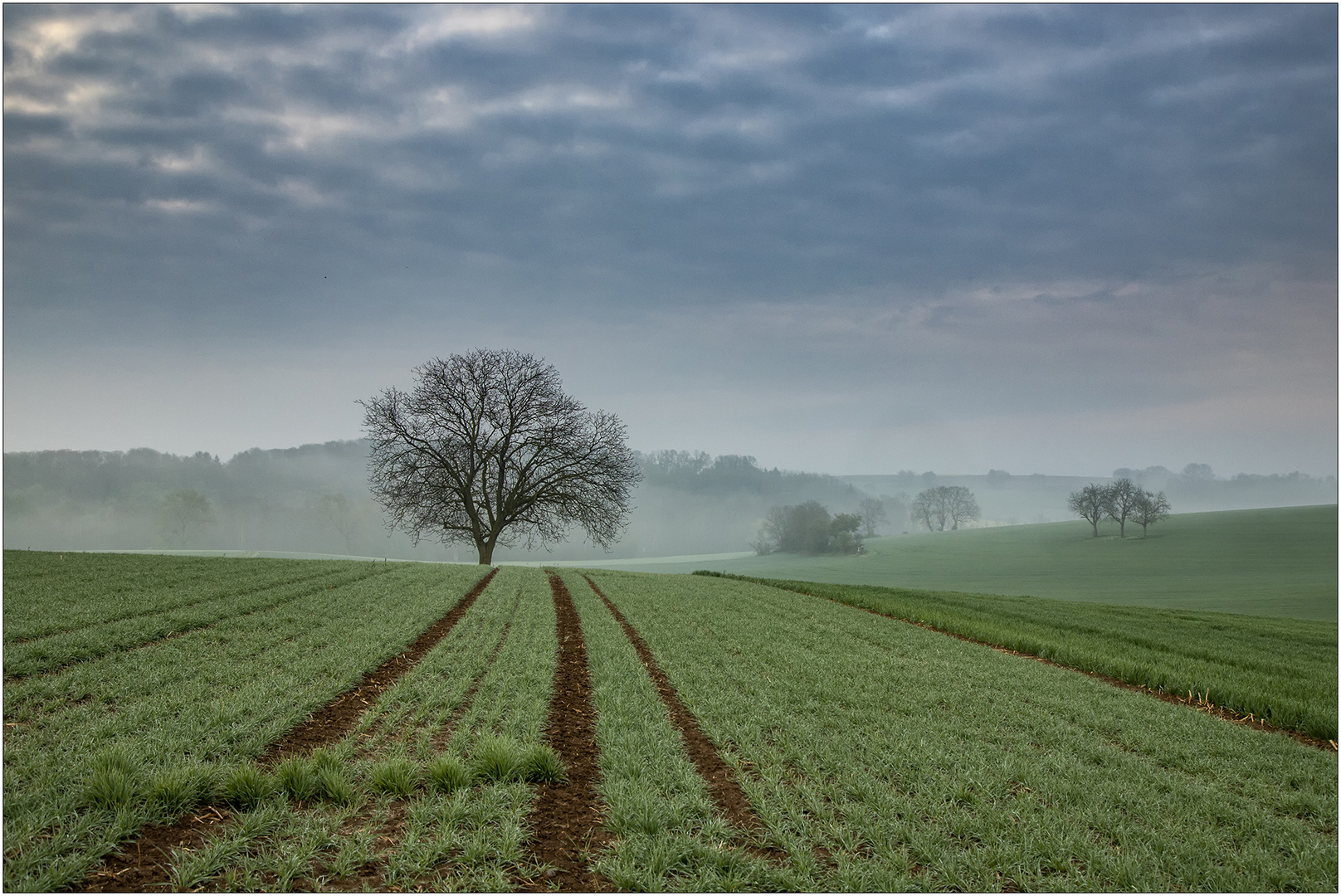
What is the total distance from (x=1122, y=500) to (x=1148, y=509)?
328 cm

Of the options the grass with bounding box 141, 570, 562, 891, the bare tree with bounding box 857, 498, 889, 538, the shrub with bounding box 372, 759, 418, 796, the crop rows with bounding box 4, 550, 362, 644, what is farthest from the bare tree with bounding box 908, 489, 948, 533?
the shrub with bounding box 372, 759, 418, 796

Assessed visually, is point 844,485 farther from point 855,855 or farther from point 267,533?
point 855,855

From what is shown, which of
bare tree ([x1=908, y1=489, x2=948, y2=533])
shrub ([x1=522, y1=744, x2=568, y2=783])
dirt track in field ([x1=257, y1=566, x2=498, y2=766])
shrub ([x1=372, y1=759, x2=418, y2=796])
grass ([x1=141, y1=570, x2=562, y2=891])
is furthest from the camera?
bare tree ([x1=908, y1=489, x2=948, y2=533])

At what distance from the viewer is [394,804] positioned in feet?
19.2

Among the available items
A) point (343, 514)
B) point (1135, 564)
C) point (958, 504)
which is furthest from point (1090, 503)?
point (343, 514)

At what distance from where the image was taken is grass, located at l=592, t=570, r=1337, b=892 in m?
5.27

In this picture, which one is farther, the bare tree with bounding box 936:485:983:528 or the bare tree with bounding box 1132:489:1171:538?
the bare tree with bounding box 936:485:983:528

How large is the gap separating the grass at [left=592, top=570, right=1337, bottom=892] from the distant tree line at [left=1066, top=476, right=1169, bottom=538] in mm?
98672

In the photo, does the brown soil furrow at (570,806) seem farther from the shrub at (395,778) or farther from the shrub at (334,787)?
the shrub at (334,787)

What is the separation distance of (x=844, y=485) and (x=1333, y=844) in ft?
619

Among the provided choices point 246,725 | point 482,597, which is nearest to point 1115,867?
point 246,725

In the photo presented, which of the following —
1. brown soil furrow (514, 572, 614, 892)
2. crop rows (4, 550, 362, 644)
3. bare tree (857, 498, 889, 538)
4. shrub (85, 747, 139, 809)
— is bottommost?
bare tree (857, 498, 889, 538)

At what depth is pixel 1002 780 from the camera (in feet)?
22.7

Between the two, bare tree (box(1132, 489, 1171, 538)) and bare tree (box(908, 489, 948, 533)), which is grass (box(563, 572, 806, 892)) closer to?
bare tree (box(1132, 489, 1171, 538))
